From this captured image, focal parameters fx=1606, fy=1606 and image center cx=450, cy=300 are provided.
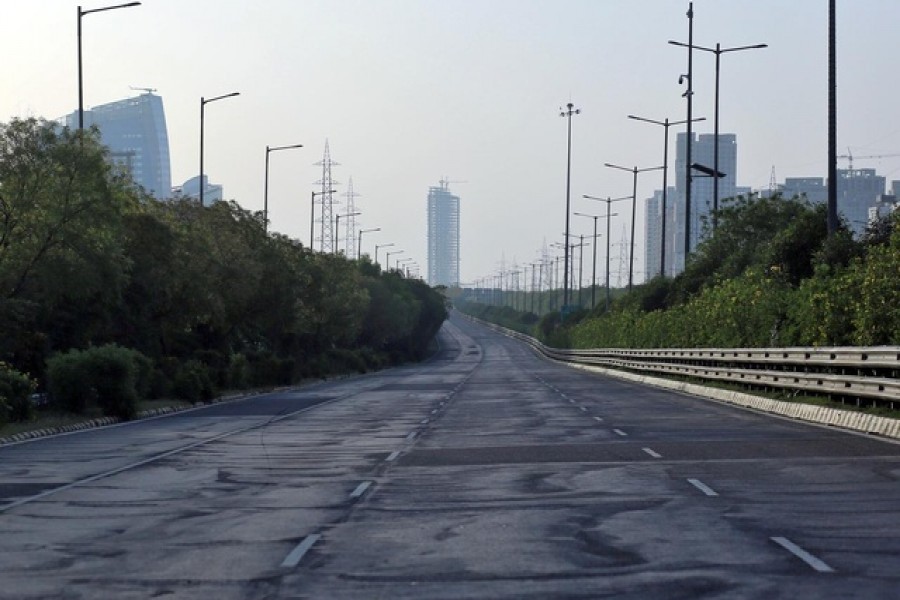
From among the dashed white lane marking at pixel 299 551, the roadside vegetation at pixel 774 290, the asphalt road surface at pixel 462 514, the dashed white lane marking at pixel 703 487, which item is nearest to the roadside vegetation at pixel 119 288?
the asphalt road surface at pixel 462 514

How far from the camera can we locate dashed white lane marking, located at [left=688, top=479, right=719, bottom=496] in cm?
1720

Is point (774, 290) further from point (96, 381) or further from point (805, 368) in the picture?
point (96, 381)

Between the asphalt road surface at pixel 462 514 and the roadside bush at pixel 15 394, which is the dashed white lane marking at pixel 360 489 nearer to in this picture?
the asphalt road surface at pixel 462 514

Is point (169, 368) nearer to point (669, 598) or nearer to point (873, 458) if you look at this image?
point (873, 458)

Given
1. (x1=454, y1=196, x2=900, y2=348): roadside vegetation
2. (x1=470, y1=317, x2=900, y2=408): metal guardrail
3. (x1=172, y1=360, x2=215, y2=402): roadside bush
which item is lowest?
(x1=172, y1=360, x2=215, y2=402): roadside bush

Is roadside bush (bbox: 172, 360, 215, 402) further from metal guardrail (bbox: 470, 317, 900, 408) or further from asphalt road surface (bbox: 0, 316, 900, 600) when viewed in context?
asphalt road surface (bbox: 0, 316, 900, 600)

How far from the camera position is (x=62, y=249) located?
4053 centimetres

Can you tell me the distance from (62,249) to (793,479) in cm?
2619

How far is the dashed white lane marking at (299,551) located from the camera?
41.5 ft

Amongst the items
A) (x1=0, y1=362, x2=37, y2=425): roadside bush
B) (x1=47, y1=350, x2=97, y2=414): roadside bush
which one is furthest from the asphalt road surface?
(x1=47, y1=350, x2=97, y2=414): roadside bush

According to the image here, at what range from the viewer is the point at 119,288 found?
43312 millimetres

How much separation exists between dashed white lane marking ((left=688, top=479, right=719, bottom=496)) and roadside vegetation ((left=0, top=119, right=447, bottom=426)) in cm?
1814

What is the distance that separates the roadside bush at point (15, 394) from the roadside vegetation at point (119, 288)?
43mm

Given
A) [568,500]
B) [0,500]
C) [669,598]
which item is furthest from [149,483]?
[669,598]
